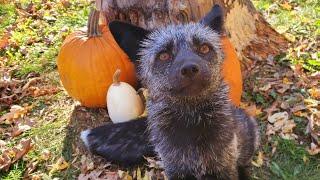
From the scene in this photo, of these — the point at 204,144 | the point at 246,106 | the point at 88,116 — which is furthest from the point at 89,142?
the point at 246,106

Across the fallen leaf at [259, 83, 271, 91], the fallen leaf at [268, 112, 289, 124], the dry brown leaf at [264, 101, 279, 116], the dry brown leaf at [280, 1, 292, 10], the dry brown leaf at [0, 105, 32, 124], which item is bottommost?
the dry brown leaf at [0, 105, 32, 124]

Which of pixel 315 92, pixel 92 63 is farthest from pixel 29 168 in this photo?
pixel 315 92

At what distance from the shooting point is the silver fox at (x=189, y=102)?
3.87m

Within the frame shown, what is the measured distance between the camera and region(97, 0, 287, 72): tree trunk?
538 centimetres

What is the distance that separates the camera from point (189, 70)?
357 centimetres

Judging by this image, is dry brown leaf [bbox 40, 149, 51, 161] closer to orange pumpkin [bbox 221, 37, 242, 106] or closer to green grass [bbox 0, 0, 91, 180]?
green grass [bbox 0, 0, 91, 180]

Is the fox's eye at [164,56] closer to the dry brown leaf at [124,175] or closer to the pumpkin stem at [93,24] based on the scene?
the dry brown leaf at [124,175]

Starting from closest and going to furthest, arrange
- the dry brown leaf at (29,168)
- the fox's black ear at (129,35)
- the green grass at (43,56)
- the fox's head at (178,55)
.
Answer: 1. the fox's head at (178,55)
2. the fox's black ear at (129,35)
3. the dry brown leaf at (29,168)
4. the green grass at (43,56)

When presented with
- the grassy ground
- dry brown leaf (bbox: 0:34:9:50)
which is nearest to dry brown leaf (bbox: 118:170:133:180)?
the grassy ground

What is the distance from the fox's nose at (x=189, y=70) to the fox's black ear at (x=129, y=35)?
88 cm

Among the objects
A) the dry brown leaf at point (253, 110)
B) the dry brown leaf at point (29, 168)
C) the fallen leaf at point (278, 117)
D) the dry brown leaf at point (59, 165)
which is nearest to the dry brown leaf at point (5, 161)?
the dry brown leaf at point (29, 168)

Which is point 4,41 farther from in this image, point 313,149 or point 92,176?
point 313,149

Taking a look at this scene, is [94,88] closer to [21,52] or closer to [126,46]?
[126,46]

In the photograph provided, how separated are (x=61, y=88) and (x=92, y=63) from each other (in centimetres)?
113
